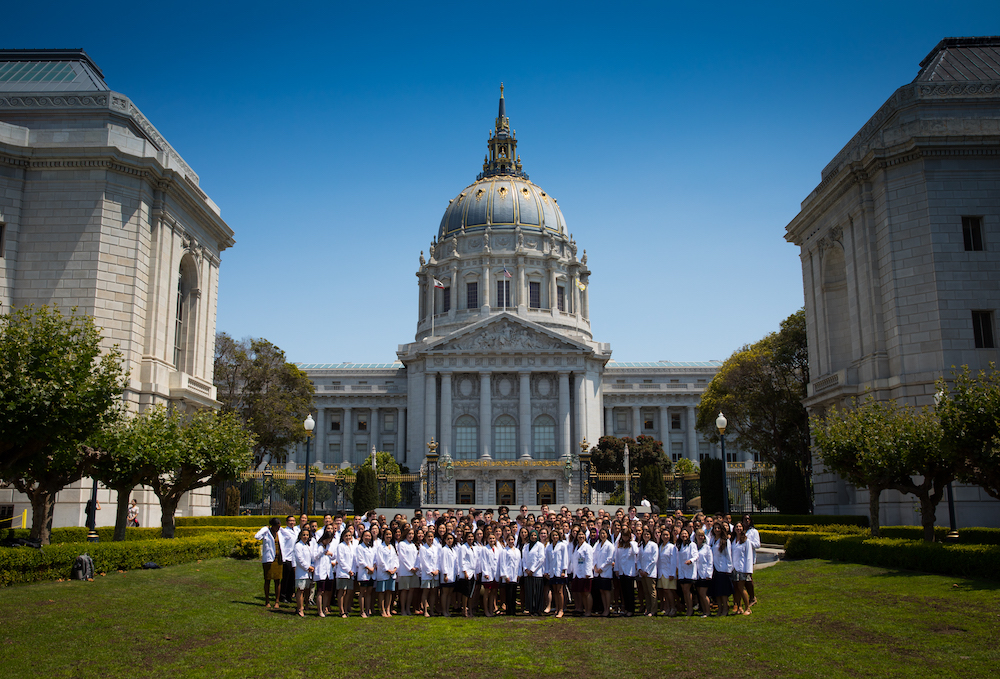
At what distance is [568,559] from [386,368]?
94.2 meters

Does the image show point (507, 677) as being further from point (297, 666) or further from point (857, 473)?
point (857, 473)

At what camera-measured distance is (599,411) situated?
83.7m

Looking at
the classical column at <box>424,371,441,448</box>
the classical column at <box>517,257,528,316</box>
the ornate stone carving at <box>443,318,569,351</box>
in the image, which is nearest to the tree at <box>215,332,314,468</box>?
the classical column at <box>424,371,441,448</box>

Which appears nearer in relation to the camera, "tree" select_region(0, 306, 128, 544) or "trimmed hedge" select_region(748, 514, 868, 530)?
"tree" select_region(0, 306, 128, 544)

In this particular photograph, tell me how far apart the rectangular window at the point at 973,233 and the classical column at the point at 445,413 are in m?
52.8

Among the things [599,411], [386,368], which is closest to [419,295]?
[386,368]

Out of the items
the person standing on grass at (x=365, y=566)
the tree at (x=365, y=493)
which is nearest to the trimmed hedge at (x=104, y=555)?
the person standing on grass at (x=365, y=566)

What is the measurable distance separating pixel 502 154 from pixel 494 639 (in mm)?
102418

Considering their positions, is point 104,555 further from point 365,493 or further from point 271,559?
point 365,493

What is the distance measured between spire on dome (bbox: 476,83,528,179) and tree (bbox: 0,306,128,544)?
3537 inches

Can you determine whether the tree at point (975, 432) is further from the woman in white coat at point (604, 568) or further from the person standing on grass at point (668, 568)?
the woman in white coat at point (604, 568)

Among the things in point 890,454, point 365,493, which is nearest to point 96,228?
point 365,493

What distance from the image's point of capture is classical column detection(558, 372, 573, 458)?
3081 inches

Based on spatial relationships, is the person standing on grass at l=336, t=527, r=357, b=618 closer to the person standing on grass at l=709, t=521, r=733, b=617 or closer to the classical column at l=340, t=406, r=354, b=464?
the person standing on grass at l=709, t=521, r=733, b=617
